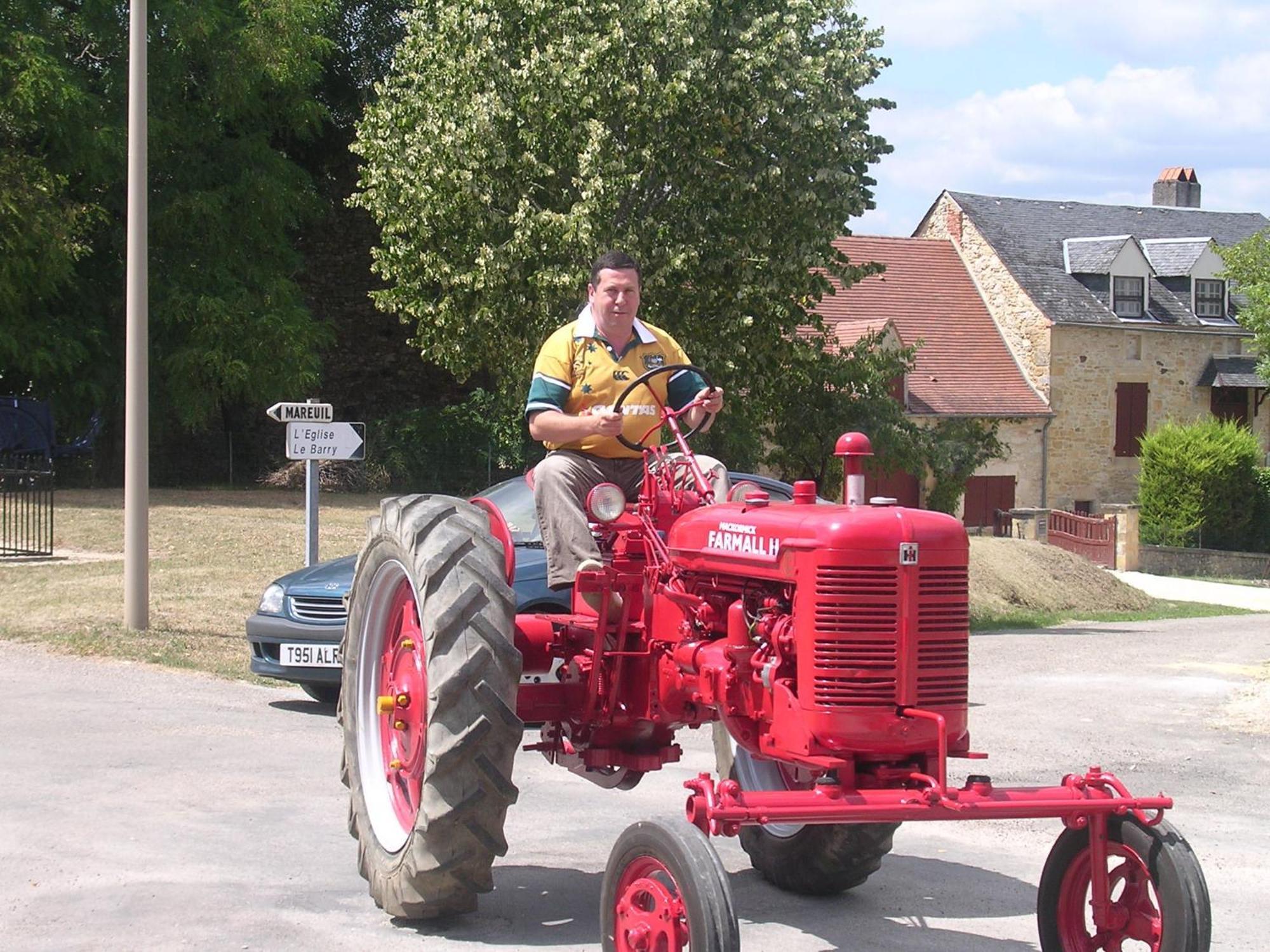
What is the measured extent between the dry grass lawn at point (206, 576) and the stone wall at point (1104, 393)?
17122 mm

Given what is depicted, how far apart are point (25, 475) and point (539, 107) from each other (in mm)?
7083

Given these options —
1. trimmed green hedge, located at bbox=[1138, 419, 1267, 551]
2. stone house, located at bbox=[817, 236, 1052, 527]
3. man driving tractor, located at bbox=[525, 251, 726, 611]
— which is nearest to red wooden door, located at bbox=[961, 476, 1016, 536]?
stone house, located at bbox=[817, 236, 1052, 527]

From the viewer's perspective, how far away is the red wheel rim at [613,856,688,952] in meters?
4.57

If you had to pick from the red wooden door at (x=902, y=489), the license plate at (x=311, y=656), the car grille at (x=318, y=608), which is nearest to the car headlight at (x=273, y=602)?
the car grille at (x=318, y=608)

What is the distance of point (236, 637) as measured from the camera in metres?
13.5

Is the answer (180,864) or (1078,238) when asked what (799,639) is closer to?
(180,864)

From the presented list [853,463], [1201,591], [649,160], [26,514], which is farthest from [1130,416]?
[853,463]

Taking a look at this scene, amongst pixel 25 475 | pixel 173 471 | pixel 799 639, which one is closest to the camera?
pixel 799 639

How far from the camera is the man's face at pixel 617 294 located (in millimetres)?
6262

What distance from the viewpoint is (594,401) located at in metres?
6.34

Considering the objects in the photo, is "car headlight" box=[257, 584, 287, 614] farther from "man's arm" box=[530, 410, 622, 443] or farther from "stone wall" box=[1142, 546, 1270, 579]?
"stone wall" box=[1142, 546, 1270, 579]

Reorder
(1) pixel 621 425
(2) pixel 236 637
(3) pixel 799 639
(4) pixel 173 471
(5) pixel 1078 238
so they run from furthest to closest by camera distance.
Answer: (5) pixel 1078 238, (4) pixel 173 471, (2) pixel 236 637, (1) pixel 621 425, (3) pixel 799 639

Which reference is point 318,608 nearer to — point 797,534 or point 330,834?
point 330,834

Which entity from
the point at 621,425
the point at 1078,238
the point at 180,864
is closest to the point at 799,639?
the point at 621,425
